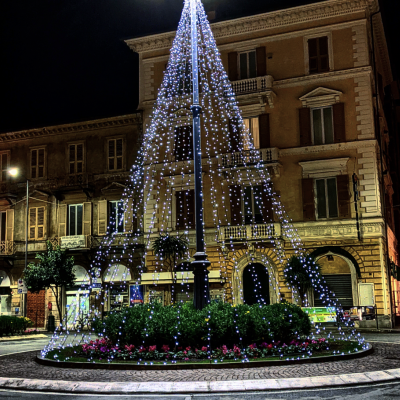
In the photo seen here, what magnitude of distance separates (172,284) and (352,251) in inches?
393

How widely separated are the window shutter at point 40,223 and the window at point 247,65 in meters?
16.5

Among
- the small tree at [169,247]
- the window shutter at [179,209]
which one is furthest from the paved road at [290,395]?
the window shutter at [179,209]

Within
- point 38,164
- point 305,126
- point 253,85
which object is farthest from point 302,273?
point 38,164

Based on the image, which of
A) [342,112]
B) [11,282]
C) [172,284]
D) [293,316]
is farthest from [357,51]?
[11,282]

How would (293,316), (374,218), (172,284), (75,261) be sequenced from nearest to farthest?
(293,316)
(374,218)
(172,284)
(75,261)

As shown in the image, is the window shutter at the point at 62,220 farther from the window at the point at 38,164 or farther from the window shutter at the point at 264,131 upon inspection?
the window shutter at the point at 264,131

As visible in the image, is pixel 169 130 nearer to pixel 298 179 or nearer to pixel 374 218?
pixel 298 179

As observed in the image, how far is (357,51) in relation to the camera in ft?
100

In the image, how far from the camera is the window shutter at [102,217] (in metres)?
36.7

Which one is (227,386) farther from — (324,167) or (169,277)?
(324,167)

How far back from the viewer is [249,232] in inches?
1217

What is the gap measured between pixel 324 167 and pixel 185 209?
8.49 meters

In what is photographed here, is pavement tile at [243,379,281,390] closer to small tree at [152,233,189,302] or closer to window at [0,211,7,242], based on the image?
small tree at [152,233,189,302]

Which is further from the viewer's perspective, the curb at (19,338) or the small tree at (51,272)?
the small tree at (51,272)
